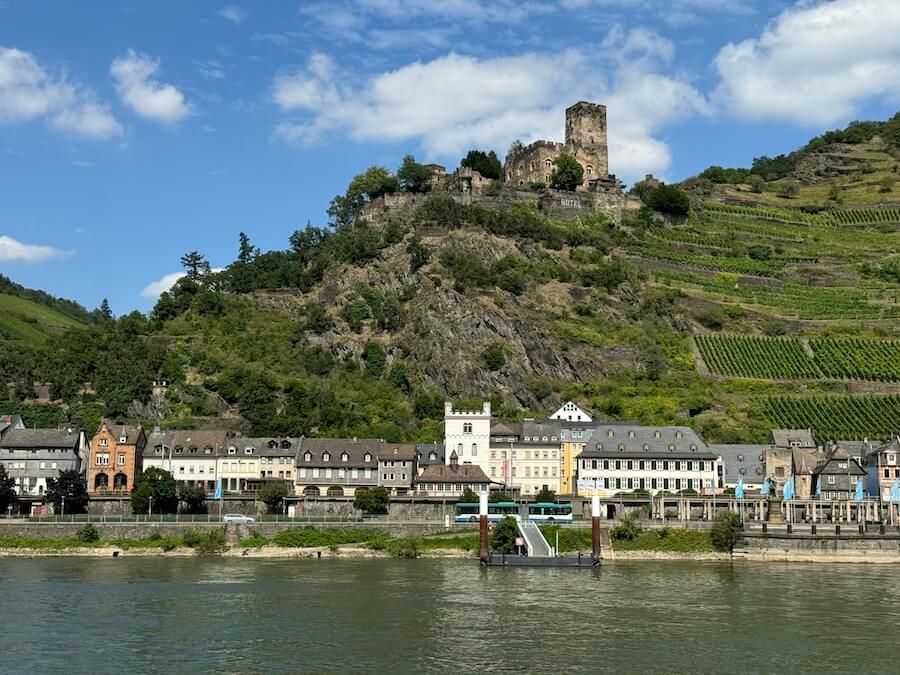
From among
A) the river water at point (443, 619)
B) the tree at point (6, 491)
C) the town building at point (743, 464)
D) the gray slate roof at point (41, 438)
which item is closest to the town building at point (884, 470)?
the town building at point (743, 464)

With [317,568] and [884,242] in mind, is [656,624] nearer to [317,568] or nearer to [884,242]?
[317,568]

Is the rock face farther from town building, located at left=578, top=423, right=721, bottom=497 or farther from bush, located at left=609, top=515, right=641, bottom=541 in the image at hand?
bush, located at left=609, top=515, right=641, bottom=541

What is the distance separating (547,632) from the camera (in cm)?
4566

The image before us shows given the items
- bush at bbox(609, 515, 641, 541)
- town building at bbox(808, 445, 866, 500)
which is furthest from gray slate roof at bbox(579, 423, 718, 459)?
bush at bbox(609, 515, 641, 541)

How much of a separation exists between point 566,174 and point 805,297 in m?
37.0

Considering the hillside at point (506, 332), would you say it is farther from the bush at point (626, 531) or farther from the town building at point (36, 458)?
the bush at point (626, 531)

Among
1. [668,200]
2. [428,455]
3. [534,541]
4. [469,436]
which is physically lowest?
[534,541]

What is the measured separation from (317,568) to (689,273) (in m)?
88.0

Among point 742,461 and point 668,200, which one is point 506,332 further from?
point 668,200

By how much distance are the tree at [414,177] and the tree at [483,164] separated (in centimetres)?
799

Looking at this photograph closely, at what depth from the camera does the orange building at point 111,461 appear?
91.9m

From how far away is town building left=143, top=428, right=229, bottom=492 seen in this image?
93.2 m

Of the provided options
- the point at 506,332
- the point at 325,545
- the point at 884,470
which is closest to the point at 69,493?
the point at 325,545

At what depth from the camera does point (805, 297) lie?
138 meters
